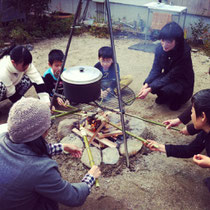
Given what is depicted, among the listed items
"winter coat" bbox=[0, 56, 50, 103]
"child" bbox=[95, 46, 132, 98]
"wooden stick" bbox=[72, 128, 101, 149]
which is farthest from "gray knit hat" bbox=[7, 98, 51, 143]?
"winter coat" bbox=[0, 56, 50, 103]

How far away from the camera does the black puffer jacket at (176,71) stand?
4.10m

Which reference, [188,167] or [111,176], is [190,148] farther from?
[111,176]

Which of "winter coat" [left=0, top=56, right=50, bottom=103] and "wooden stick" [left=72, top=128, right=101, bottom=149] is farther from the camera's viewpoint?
"winter coat" [left=0, top=56, right=50, bottom=103]

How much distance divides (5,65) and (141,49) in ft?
15.8

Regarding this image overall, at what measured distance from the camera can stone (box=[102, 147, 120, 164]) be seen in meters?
3.08

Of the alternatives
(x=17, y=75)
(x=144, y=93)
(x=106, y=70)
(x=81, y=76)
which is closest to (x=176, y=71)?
(x=144, y=93)

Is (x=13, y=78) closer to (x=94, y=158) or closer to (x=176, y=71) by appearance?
(x=94, y=158)

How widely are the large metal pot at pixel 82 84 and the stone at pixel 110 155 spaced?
842 mm

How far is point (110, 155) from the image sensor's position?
3137 millimetres

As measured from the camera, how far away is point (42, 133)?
168 centimetres

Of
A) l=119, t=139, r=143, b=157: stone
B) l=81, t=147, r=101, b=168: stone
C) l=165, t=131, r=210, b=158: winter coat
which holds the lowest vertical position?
l=81, t=147, r=101, b=168: stone

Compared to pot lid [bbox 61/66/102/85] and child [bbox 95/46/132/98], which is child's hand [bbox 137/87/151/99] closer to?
child [bbox 95/46/132/98]

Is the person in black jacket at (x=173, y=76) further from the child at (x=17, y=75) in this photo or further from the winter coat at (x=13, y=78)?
the child at (x=17, y=75)

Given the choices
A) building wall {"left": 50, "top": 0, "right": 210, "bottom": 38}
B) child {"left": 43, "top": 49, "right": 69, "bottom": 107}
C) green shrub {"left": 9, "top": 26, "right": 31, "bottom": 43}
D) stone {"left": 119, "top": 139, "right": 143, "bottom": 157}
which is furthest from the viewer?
building wall {"left": 50, "top": 0, "right": 210, "bottom": 38}
